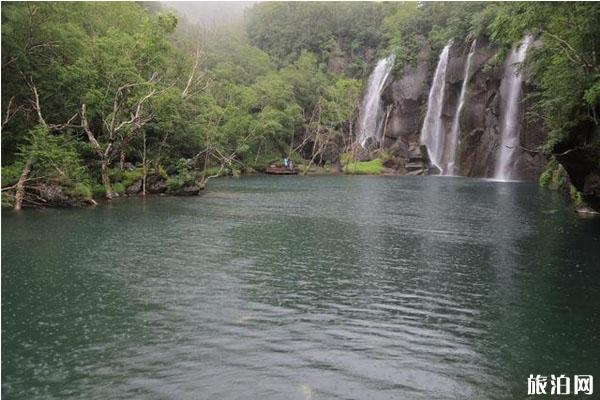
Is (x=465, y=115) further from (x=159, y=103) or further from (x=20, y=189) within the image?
(x=20, y=189)

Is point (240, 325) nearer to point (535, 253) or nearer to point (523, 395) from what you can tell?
point (523, 395)

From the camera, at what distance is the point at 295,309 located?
11.9 meters

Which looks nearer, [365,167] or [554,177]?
[554,177]

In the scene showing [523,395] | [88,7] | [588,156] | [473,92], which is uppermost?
[88,7]

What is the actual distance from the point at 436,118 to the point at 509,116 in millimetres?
12623

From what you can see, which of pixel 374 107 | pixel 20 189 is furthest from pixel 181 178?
pixel 374 107

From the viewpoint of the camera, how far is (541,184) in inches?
1684

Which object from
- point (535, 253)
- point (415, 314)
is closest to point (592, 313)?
point (415, 314)

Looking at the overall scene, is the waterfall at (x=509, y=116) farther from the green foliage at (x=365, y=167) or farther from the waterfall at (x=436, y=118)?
the green foliage at (x=365, y=167)

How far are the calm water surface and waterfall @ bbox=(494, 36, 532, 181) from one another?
3121 centimetres

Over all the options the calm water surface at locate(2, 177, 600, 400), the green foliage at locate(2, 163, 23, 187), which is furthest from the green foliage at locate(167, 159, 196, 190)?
the calm water surface at locate(2, 177, 600, 400)

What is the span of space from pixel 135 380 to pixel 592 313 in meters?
9.34

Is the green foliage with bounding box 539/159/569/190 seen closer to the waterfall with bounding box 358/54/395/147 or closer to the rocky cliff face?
the rocky cliff face

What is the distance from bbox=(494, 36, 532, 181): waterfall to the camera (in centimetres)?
5231
